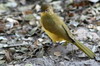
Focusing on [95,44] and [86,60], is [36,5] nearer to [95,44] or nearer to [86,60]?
[95,44]

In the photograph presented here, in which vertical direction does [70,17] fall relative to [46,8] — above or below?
below

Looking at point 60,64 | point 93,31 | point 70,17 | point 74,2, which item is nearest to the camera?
point 60,64

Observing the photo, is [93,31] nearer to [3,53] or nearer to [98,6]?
[98,6]

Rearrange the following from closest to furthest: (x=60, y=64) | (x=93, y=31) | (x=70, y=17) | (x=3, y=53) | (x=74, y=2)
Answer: (x=60, y=64), (x=3, y=53), (x=93, y=31), (x=70, y=17), (x=74, y=2)

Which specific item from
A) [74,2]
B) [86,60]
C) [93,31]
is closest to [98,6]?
[74,2]

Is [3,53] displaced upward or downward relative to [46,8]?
downward

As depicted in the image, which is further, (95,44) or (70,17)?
(70,17)
